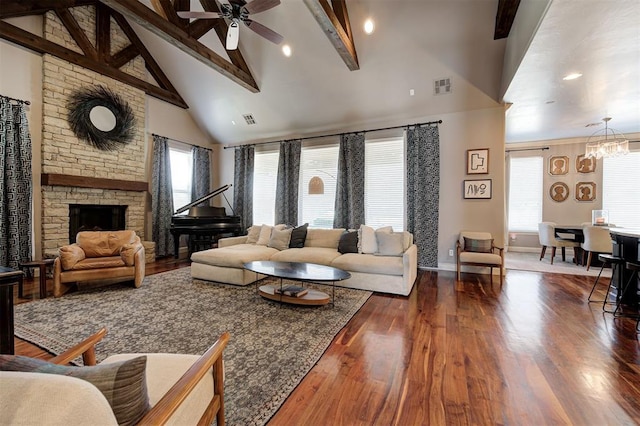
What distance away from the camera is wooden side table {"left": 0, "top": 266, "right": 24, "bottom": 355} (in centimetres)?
199

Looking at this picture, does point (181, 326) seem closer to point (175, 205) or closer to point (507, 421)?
point (507, 421)

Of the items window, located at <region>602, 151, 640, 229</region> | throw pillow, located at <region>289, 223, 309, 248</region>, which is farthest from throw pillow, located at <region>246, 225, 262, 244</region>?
window, located at <region>602, 151, 640, 229</region>

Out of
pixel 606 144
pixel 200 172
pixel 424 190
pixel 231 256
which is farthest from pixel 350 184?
pixel 606 144

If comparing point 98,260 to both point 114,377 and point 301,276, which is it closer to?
point 301,276

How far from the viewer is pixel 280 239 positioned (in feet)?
16.0

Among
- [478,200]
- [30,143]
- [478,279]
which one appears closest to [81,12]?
[30,143]

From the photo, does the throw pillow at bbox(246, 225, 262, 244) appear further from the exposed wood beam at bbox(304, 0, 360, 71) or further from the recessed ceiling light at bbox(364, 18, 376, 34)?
the recessed ceiling light at bbox(364, 18, 376, 34)

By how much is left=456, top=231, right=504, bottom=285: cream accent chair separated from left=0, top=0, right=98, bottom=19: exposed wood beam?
8057 mm

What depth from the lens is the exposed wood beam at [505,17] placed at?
3.35m

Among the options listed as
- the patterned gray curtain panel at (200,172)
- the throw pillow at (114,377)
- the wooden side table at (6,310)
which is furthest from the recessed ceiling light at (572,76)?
the patterned gray curtain panel at (200,172)

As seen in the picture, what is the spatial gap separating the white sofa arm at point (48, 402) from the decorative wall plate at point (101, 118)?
5969 mm

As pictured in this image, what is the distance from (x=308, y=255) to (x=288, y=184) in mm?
2697

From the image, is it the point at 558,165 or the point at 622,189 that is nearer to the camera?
the point at 622,189

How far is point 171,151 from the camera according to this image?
6676mm
